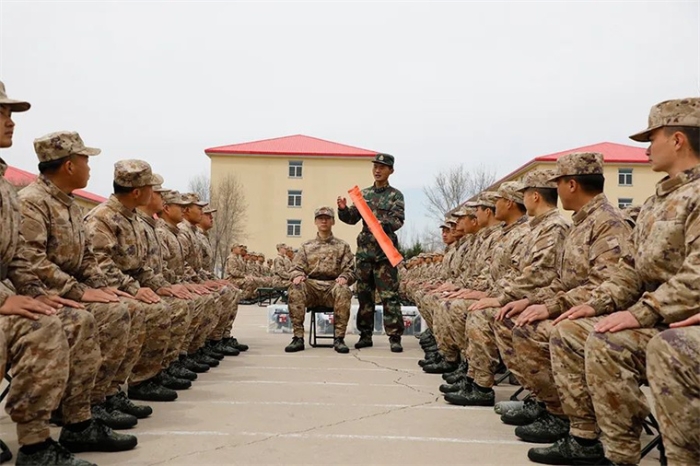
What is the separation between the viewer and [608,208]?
4.36m

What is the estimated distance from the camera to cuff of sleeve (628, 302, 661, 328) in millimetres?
3424

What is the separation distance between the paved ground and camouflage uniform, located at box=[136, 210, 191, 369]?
1.40 ft

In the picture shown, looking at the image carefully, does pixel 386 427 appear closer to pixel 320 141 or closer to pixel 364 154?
pixel 364 154

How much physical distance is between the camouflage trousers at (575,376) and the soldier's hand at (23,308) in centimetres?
281

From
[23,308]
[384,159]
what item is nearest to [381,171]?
[384,159]

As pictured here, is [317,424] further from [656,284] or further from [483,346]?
[656,284]

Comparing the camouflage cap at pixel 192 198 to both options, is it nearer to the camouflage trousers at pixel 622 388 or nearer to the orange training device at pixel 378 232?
the orange training device at pixel 378 232

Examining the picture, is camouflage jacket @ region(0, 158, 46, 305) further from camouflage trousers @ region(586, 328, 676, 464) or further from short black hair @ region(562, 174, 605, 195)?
short black hair @ region(562, 174, 605, 195)

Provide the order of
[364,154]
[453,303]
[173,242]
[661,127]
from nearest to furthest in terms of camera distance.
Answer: [661,127] → [453,303] → [173,242] → [364,154]

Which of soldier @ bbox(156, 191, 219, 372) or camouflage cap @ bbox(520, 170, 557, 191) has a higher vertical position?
camouflage cap @ bbox(520, 170, 557, 191)

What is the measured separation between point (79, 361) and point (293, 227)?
4017cm

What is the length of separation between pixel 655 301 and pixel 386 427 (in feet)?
7.29

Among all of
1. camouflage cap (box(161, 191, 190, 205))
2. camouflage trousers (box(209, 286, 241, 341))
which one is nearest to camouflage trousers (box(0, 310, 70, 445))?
camouflage cap (box(161, 191, 190, 205))

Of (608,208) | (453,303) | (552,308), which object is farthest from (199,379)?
(608,208)
